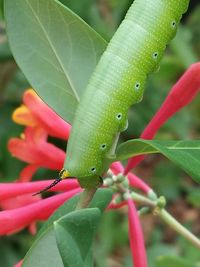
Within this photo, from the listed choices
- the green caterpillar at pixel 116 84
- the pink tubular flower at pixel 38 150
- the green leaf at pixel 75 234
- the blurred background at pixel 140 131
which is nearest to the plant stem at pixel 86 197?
the green caterpillar at pixel 116 84

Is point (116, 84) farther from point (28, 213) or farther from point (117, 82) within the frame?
point (28, 213)

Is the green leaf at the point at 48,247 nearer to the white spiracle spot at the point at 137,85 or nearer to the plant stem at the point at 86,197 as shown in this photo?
the plant stem at the point at 86,197

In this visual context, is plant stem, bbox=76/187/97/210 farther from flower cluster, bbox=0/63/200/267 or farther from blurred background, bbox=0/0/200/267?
blurred background, bbox=0/0/200/267

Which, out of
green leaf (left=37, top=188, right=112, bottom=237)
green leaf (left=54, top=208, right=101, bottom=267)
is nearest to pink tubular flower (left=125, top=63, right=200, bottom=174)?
green leaf (left=37, top=188, right=112, bottom=237)

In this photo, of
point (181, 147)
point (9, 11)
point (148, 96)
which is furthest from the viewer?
point (148, 96)

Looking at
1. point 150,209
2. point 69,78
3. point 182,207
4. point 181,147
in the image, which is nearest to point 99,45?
point 69,78

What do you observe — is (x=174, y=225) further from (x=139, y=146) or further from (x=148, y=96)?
(x=148, y=96)

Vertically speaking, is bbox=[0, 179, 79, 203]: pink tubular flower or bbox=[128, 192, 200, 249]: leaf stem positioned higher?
bbox=[0, 179, 79, 203]: pink tubular flower
